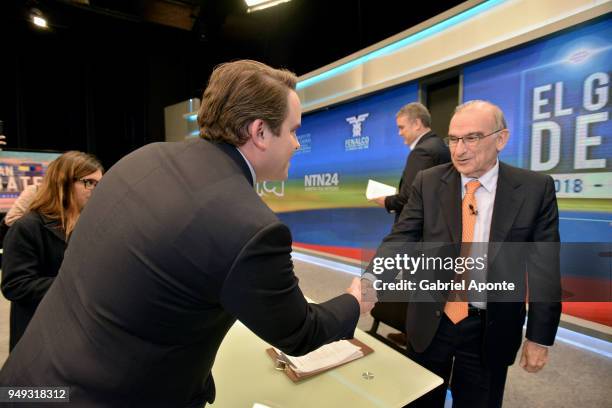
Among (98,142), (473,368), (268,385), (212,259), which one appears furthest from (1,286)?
(98,142)

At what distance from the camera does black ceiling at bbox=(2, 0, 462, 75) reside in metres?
4.64

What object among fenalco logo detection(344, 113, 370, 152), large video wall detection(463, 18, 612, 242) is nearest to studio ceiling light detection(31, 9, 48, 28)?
fenalco logo detection(344, 113, 370, 152)

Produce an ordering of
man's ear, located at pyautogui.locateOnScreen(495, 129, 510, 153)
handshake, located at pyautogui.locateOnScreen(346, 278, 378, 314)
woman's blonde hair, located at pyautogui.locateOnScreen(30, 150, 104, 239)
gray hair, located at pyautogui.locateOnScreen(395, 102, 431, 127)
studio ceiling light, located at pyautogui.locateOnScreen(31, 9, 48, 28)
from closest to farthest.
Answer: handshake, located at pyautogui.locateOnScreen(346, 278, 378, 314)
man's ear, located at pyautogui.locateOnScreen(495, 129, 510, 153)
woman's blonde hair, located at pyautogui.locateOnScreen(30, 150, 104, 239)
gray hair, located at pyautogui.locateOnScreen(395, 102, 431, 127)
studio ceiling light, located at pyautogui.locateOnScreen(31, 9, 48, 28)

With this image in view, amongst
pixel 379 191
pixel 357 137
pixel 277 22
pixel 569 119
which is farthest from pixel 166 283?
pixel 277 22

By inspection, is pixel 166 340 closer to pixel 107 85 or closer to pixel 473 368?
pixel 473 368

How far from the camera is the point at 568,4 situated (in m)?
2.74

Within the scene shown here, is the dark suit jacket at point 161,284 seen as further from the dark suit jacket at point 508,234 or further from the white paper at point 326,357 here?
the dark suit jacket at point 508,234

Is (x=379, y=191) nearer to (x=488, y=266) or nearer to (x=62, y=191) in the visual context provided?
(x=488, y=266)

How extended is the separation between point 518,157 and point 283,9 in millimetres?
4883

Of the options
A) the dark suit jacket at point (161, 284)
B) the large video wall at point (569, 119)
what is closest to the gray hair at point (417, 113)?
the large video wall at point (569, 119)

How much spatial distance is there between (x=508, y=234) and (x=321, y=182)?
469 cm

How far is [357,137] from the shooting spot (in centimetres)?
520

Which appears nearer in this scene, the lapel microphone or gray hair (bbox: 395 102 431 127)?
the lapel microphone

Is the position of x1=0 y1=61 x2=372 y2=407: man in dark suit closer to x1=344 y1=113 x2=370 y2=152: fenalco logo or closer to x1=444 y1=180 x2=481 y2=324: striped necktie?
x1=444 y1=180 x2=481 y2=324: striped necktie
